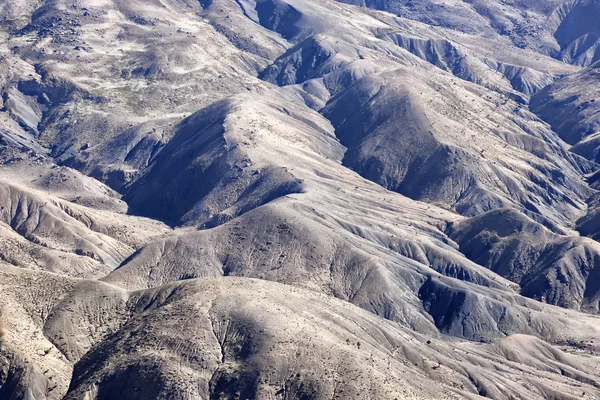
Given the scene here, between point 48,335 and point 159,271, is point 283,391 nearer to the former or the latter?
point 48,335

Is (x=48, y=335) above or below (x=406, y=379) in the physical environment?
below

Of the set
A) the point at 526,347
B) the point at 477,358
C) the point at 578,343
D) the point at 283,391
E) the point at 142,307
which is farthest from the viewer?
the point at 578,343

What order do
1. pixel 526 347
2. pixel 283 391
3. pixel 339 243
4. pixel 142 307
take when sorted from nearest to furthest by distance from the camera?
1. pixel 283 391
2. pixel 142 307
3. pixel 526 347
4. pixel 339 243

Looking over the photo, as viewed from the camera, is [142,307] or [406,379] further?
[142,307]

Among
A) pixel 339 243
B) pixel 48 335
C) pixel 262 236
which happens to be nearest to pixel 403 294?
pixel 339 243

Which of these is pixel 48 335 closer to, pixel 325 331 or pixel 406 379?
pixel 325 331

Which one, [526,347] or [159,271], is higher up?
[526,347]

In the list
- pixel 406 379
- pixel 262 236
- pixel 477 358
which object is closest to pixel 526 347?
pixel 477 358

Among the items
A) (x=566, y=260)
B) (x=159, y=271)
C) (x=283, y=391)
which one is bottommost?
(x=159, y=271)

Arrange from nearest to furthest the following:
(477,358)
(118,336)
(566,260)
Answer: (118,336) < (477,358) < (566,260)
